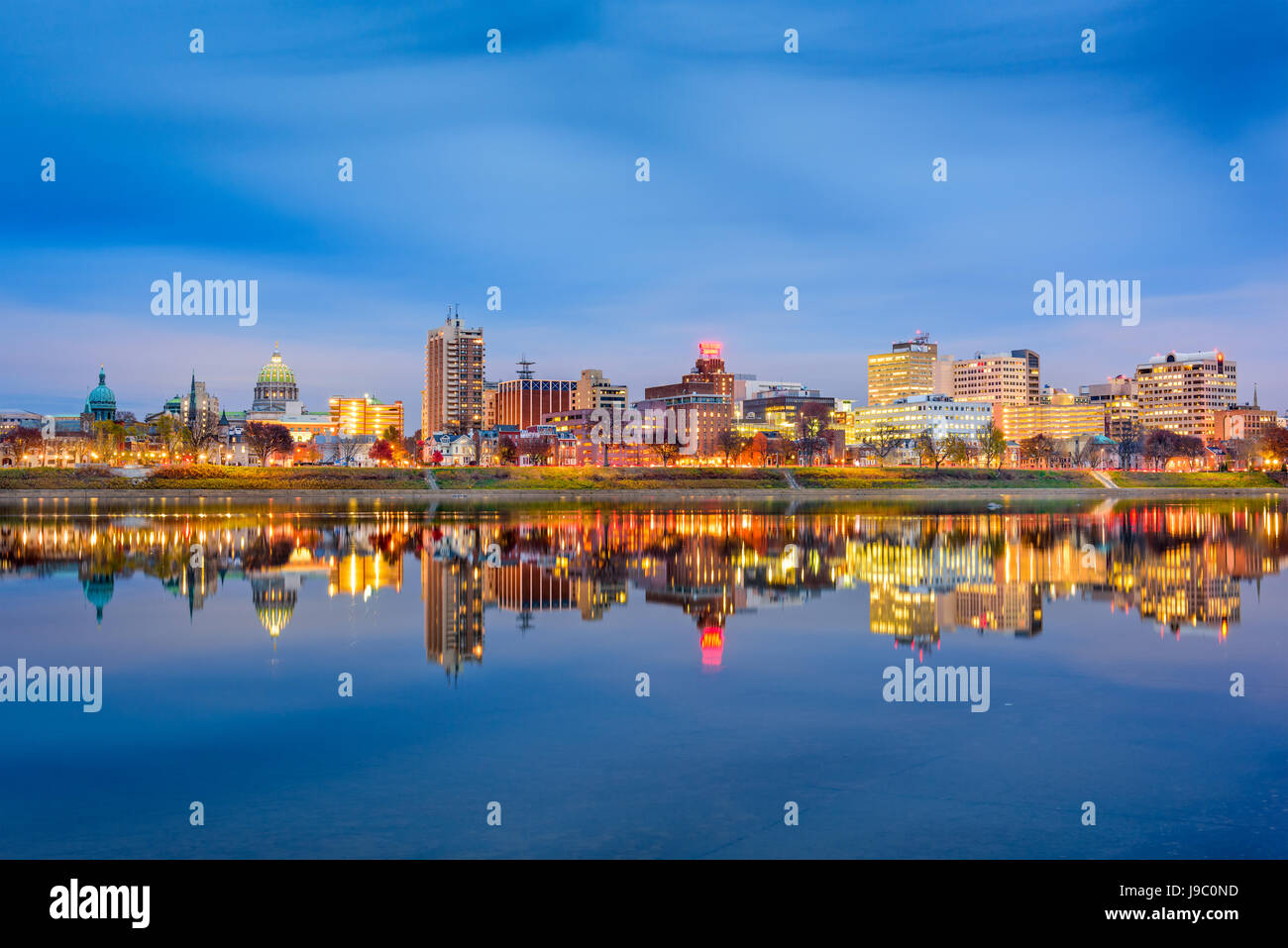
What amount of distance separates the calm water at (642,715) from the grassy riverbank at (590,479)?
89180mm

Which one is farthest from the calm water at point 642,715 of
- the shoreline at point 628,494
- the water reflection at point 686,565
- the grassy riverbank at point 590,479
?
the grassy riverbank at point 590,479

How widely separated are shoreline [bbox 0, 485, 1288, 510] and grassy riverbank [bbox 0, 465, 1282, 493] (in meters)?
1.70

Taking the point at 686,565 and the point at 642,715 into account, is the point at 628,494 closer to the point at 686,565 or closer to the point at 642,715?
the point at 686,565

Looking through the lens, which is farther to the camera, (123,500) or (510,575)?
(123,500)

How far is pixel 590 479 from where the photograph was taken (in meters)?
140

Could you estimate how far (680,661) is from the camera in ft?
67.1

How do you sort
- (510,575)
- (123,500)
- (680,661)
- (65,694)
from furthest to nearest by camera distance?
(123,500) < (510,575) < (680,661) < (65,694)

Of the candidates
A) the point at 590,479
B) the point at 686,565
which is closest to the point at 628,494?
the point at 590,479

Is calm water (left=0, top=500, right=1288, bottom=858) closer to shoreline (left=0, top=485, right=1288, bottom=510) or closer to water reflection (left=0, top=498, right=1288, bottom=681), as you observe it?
water reflection (left=0, top=498, right=1288, bottom=681)

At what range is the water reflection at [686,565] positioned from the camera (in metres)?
27.0

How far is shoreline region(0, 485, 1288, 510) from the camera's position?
111000 millimetres

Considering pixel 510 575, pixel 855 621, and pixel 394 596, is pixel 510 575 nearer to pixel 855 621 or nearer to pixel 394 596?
pixel 394 596
